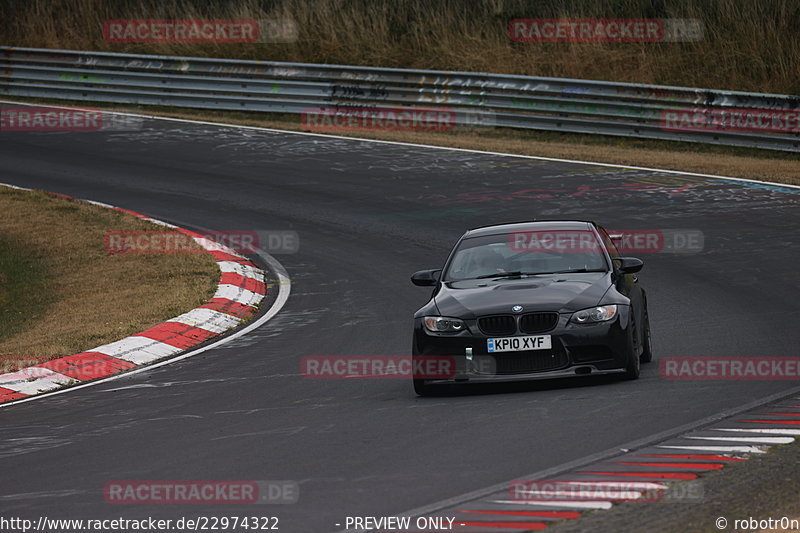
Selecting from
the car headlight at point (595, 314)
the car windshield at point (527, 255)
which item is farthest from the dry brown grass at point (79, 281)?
Answer: the car headlight at point (595, 314)

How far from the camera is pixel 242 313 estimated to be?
46.0ft

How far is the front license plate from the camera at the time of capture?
30.3 feet

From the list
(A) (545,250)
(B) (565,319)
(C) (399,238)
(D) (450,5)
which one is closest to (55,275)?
(C) (399,238)

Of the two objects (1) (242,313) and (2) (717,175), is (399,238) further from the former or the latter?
(2) (717,175)

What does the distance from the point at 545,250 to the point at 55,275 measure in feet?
26.9
